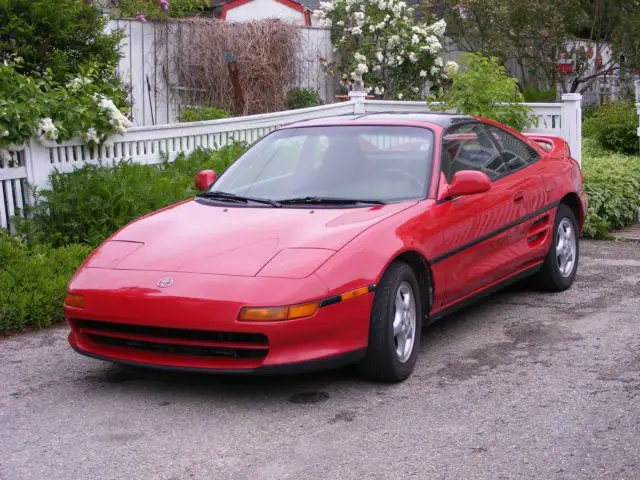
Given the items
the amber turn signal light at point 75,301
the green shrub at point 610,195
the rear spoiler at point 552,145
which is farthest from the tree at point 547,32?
the amber turn signal light at point 75,301

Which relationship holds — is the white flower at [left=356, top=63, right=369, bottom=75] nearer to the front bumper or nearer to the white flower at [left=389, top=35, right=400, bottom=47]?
the white flower at [left=389, top=35, right=400, bottom=47]

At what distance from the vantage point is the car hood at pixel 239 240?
5.05 m

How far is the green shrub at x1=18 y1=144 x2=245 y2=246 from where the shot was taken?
812 cm

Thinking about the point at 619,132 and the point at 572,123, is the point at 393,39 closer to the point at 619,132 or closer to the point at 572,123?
the point at 619,132

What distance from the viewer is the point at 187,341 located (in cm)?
493

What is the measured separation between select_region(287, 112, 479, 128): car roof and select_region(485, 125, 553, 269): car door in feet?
1.25

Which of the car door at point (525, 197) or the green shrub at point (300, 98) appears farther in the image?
the green shrub at point (300, 98)

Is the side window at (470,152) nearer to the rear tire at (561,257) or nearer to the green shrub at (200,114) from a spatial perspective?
the rear tire at (561,257)

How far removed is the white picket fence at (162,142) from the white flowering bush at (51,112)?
0.48 ft

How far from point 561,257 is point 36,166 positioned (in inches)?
168

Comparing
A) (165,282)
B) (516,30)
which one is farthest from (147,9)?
(165,282)

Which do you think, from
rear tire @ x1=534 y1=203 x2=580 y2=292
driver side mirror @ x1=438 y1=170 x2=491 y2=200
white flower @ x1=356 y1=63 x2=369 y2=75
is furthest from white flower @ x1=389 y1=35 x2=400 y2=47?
driver side mirror @ x1=438 y1=170 x2=491 y2=200

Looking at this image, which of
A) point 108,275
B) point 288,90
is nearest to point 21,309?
point 108,275

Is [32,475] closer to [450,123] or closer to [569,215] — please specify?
[450,123]
